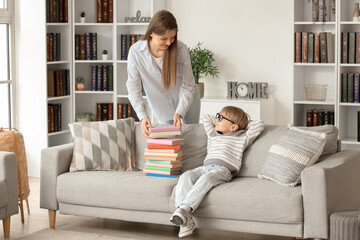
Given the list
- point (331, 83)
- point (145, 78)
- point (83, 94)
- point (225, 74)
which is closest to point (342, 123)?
point (331, 83)

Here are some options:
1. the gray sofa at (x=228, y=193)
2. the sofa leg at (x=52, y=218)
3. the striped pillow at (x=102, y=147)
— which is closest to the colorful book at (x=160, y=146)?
the gray sofa at (x=228, y=193)

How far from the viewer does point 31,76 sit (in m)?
6.41

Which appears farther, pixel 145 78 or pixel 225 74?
pixel 225 74

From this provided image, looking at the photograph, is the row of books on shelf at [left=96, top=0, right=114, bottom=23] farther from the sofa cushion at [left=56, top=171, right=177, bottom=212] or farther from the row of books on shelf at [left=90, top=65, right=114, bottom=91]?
A: the sofa cushion at [left=56, top=171, right=177, bottom=212]

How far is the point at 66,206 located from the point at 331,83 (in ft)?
9.60

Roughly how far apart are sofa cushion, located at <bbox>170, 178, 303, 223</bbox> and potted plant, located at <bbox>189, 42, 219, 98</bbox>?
2.35m

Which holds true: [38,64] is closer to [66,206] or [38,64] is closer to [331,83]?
[66,206]

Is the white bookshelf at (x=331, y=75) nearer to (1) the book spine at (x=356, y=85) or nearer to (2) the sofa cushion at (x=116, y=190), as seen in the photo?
(1) the book spine at (x=356, y=85)

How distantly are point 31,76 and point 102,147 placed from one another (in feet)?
6.80

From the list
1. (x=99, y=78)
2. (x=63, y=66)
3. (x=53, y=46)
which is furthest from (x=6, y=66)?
(x=99, y=78)

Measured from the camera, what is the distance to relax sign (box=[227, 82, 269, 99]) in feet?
20.6

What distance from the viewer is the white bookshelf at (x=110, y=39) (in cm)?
664

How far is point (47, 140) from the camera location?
645 cm

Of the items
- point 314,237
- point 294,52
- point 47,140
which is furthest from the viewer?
point 47,140
